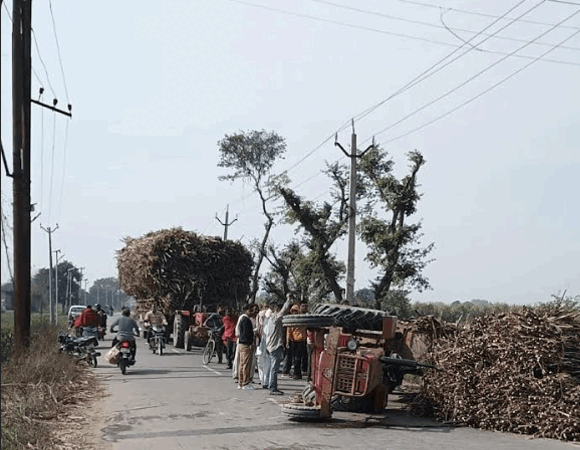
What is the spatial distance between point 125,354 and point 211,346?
3.73 m

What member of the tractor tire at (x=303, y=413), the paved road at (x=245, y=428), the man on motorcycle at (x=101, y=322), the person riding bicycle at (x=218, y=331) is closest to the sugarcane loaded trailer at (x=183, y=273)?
the man on motorcycle at (x=101, y=322)

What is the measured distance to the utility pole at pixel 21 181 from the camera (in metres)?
17.8

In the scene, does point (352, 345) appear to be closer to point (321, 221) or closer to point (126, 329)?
point (126, 329)

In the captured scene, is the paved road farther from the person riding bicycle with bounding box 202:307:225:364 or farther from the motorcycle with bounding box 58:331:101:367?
the person riding bicycle with bounding box 202:307:225:364

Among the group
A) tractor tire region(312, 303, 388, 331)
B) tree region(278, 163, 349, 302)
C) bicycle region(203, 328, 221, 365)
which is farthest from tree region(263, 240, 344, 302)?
tractor tire region(312, 303, 388, 331)

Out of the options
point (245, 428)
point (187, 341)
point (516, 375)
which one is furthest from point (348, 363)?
point (187, 341)

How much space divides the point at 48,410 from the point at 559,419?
7.40 metres

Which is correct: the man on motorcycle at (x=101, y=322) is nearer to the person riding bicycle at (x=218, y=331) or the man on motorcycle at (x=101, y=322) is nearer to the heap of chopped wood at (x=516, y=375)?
the person riding bicycle at (x=218, y=331)

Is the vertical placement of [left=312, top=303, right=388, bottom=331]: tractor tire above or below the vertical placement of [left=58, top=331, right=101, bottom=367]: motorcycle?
Answer: above

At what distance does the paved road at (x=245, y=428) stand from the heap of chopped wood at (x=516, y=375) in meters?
0.31

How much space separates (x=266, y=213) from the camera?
48156 mm

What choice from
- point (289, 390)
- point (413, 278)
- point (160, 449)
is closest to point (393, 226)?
point (413, 278)

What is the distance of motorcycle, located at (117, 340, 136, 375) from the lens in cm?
1959

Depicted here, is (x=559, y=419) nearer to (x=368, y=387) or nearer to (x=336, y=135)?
(x=368, y=387)
